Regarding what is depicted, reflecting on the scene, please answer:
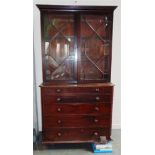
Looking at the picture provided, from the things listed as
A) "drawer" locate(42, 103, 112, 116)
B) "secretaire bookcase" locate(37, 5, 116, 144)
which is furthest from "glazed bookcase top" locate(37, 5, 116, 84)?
"drawer" locate(42, 103, 112, 116)

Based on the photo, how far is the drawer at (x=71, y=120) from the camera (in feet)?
5.73

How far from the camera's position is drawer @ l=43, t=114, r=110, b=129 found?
5.73ft

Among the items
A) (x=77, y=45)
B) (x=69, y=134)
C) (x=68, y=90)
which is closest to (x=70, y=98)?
(x=68, y=90)

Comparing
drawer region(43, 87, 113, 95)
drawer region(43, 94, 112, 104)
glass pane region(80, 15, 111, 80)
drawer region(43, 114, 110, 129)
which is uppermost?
glass pane region(80, 15, 111, 80)

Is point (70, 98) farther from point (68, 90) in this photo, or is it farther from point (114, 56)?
point (114, 56)

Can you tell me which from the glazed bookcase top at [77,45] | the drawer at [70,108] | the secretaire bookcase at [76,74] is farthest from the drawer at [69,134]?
the glazed bookcase top at [77,45]

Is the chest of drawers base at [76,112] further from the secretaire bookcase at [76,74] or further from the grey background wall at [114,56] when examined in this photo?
the grey background wall at [114,56]

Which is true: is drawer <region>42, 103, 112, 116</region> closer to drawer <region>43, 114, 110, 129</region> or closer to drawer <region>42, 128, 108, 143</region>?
drawer <region>43, 114, 110, 129</region>

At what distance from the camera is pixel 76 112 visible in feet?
5.72

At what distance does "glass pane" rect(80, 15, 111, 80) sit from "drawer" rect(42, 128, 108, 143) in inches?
19.3
